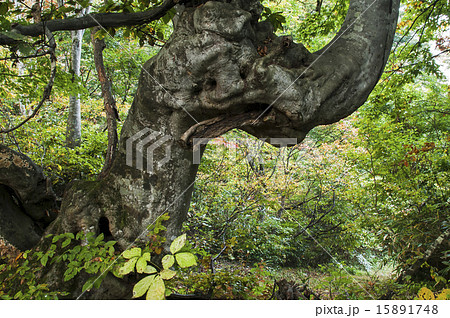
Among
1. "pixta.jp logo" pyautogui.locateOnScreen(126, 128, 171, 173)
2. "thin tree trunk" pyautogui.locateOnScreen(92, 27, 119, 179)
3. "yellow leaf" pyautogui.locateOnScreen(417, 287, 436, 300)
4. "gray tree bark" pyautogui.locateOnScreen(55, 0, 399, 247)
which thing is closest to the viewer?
"yellow leaf" pyautogui.locateOnScreen(417, 287, 436, 300)

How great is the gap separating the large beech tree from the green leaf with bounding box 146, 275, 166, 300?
4.05ft

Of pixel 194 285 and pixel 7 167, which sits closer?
Result: pixel 194 285

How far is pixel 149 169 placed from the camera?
2.33 meters

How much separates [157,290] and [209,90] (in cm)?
152

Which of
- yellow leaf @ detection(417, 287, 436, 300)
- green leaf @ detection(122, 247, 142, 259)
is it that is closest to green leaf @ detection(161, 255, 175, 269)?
green leaf @ detection(122, 247, 142, 259)

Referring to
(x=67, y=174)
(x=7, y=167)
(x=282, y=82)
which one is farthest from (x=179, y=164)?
(x=67, y=174)

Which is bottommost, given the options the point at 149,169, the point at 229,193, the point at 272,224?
the point at 272,224

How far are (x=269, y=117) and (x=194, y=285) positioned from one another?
1523 mm

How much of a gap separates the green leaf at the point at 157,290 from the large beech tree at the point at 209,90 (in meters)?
1.23

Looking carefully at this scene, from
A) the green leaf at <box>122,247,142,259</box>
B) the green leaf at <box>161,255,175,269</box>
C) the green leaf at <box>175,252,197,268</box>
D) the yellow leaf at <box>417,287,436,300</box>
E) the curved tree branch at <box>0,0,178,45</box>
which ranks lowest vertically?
the yellow leaf at <box>417,287,436,300</box>

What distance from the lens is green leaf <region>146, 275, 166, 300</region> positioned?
3.56 feet

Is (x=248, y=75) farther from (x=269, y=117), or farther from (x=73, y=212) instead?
(x=73, y=212)

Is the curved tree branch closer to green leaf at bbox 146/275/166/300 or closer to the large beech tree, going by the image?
the large beech tree

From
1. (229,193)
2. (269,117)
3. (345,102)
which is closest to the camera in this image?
(269,117)
